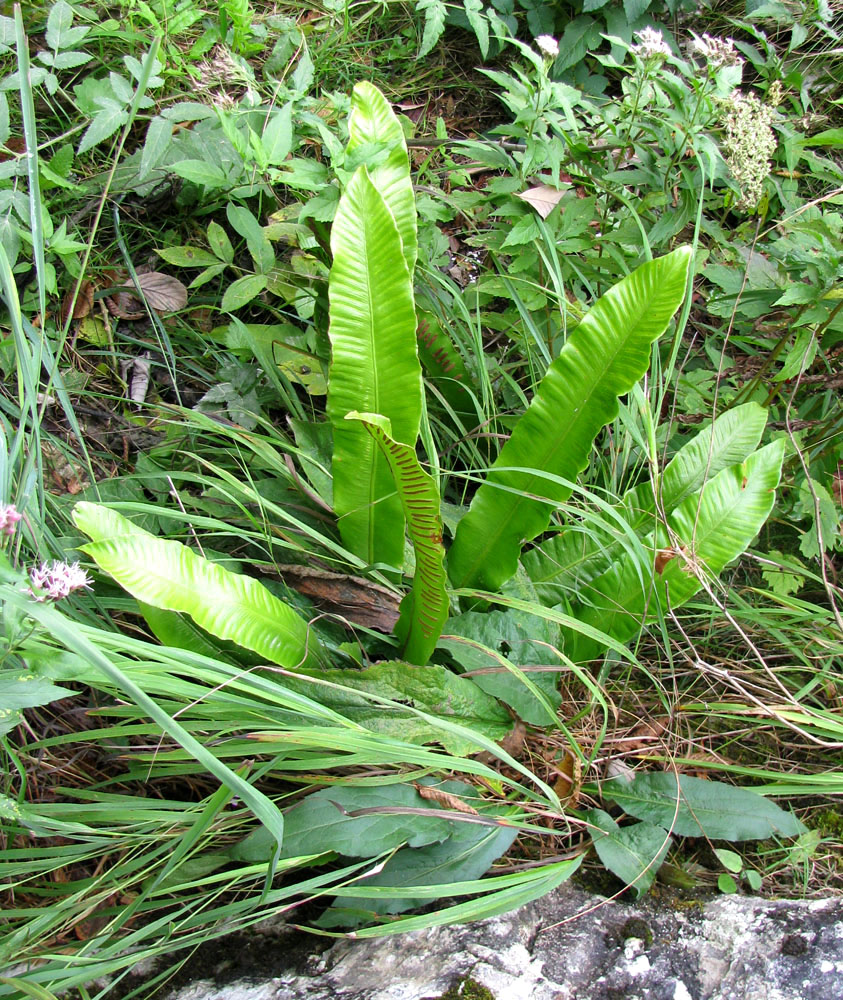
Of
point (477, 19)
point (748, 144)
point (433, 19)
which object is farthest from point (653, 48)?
point (433, 19)

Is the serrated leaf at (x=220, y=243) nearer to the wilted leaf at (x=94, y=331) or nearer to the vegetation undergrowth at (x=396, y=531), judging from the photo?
the vegetation undergrowth at (x=396, y=531)

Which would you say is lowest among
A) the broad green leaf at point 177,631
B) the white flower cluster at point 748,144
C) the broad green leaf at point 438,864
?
the broad green leaf at point 438,864

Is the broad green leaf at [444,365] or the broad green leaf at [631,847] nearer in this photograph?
the broad green leaf at [631,847]

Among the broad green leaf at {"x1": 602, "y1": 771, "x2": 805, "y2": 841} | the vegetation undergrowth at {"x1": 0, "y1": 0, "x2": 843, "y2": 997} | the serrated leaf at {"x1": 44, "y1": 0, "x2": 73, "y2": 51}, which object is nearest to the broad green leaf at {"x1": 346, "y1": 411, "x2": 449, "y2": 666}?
the vegetation undergrowth at {"x1": 0, "y1": 0, "x2": 843, "y2": 997}

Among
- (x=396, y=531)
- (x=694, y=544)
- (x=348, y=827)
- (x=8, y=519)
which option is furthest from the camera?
(x=396, y=531)

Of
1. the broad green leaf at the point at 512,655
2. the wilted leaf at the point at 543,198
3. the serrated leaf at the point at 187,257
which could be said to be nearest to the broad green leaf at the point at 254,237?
the serrated leaf at the point at 187,257

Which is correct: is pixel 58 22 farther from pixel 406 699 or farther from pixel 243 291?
pixel 406 699
